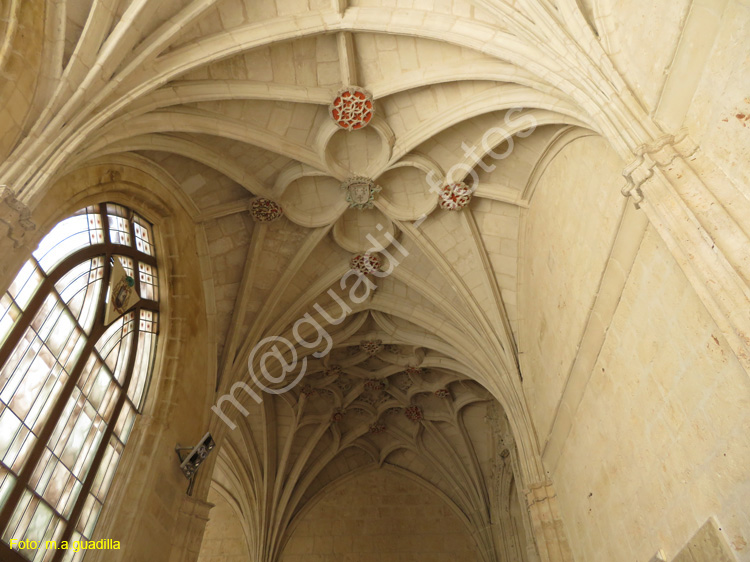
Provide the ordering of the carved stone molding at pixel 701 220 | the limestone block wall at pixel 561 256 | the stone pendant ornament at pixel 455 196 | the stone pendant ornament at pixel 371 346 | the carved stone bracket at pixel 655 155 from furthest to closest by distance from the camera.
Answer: the stone pendant ornament at pixel 371 346, the stone pendant ornament at pixel 455 196, the limestone block wall at pixel 561 256, the carved stone bracket at pixel 655 155, the carved stone molding at pixel 701 220

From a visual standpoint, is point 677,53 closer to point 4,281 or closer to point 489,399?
point 4,281

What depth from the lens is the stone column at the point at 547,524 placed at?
7848 millimetres

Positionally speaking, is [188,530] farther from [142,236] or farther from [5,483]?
[142,236]

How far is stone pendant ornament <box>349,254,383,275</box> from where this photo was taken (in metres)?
11.0

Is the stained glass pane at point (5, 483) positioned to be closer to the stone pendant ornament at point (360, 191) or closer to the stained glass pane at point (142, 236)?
the stained glass pane at point (142, 236)

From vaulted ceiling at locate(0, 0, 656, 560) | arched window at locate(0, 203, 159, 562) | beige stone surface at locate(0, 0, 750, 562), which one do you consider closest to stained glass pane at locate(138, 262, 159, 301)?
arched window at locate(0, 203, 159, 562)

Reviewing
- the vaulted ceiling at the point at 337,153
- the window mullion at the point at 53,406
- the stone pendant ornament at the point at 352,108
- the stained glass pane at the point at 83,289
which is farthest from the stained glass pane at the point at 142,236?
the stone pendant ornament at the point at 352,108

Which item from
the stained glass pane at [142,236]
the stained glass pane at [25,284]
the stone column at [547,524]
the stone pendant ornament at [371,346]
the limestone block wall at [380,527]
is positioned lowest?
the stone column at [547,524]

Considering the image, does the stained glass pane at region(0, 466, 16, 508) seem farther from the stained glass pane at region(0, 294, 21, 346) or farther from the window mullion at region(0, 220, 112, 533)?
the stained glass pane at region(0, 294, 21, 346)

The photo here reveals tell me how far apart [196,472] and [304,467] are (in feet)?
21.3

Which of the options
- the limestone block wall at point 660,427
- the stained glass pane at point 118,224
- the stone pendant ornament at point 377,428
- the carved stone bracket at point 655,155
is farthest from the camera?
the stone pendant ornament at point 377,428

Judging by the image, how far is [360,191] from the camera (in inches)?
388

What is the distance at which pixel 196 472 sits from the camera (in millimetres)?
9172

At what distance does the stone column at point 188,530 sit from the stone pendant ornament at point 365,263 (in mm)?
4844
